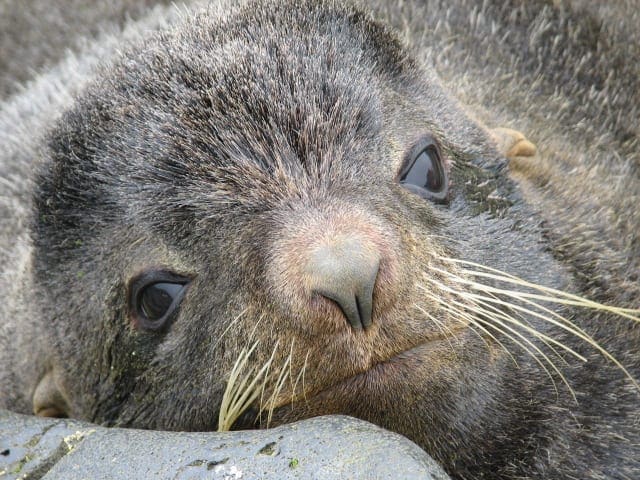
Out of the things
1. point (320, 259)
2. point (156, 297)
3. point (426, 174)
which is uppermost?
point (426, 174)

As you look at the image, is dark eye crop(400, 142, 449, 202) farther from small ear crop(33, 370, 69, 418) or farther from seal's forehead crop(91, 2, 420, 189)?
small ear crop(33, 370, 69, 418)

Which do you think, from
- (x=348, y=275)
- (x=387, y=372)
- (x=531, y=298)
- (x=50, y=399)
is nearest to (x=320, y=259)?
(x=348, y=275)

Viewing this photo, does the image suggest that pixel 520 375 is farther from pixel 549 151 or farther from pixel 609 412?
pixel 549 151

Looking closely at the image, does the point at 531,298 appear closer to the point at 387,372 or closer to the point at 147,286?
the point at 387,372

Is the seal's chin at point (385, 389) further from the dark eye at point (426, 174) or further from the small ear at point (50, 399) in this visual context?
the small ear at point (50, 399)

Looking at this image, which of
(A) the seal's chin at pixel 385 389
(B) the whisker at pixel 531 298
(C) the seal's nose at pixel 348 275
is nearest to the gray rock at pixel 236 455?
(A) the seal's chin at pixel 385 389

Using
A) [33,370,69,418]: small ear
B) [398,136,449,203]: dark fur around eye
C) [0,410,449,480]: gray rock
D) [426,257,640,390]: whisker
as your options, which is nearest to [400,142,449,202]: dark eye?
[398,136,449,203]: dark fur around eye

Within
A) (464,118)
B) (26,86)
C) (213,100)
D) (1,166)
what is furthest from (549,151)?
(26,86)
